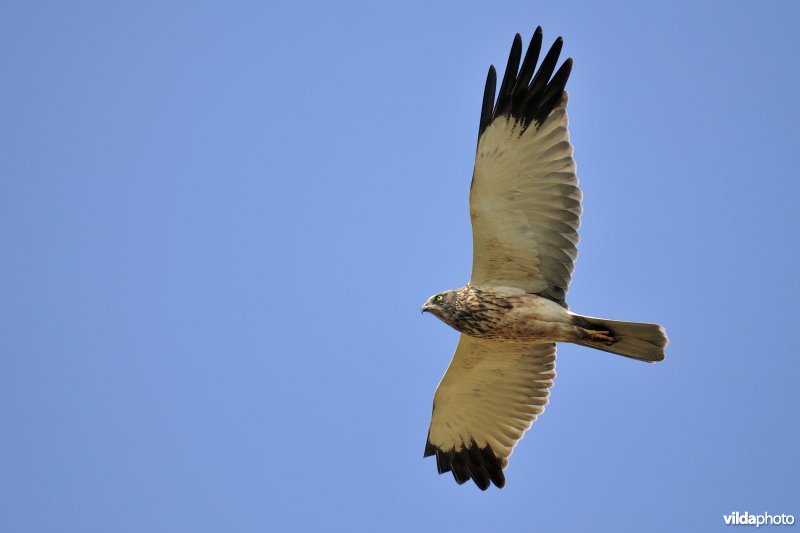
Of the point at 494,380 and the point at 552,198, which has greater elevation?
the point at 552,198

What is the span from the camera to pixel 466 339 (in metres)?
11.5

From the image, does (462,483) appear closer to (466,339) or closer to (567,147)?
(466,339)

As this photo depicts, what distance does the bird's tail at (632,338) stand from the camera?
10.2 metres

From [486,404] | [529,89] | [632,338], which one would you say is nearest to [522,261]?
[632,338]

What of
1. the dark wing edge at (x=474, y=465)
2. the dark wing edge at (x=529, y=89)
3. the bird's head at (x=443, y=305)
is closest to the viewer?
the dark wing edge at (x=529, y=89)

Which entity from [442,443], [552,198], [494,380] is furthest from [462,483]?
[552,198]

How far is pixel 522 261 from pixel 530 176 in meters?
1.04

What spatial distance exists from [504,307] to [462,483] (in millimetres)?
2777

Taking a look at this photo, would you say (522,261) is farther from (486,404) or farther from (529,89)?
(486,404)

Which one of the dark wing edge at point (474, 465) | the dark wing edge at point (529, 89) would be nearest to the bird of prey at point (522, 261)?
the dark wing edge at point (529, 89)

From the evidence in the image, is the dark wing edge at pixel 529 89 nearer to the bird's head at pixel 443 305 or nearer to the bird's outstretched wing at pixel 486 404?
the bird's head at pixel 443 305

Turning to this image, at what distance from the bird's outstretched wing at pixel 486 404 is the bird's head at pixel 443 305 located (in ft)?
2.49

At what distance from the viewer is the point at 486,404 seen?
1206 centimetres

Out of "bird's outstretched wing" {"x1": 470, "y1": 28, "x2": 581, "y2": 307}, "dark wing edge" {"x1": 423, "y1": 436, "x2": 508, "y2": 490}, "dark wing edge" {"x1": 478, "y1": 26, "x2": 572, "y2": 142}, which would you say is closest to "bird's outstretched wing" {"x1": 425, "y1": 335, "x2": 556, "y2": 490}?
"dark wing edge" {"x1": 423, "y1": 436, "x2": 508, "y2": 490}
